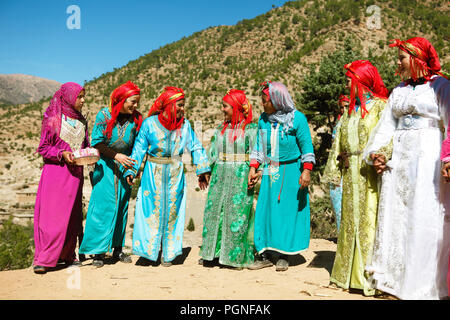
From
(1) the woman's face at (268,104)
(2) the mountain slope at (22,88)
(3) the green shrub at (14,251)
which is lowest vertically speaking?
(3) the green shrub at (14,251)

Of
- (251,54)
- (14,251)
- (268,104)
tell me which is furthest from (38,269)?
(251,54)

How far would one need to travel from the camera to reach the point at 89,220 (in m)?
4.46

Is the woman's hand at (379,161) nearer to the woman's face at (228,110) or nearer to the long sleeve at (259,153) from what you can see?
the long sleeve at (259,153)

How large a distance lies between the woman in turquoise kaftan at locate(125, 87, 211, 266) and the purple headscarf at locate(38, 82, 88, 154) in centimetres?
87

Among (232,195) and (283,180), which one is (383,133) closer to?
(283,180)

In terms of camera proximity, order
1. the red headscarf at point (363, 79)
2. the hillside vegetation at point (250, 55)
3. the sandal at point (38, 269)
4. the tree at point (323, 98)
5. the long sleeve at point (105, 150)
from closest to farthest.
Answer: the red headscarf at point (363, 79)
the sandal at point (38, 269)
the long sleeve at point (105, 150)
the tree at point (323, 98)
the hillside vegetation at point (250, 55)

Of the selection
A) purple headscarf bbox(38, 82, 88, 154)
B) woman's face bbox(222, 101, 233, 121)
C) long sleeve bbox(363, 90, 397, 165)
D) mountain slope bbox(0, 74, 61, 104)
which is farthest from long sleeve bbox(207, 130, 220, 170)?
mountain slope bbox(0, 74, 61, 104)

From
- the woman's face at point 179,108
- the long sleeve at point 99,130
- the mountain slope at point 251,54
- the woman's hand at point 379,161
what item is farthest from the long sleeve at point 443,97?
the mountain slope at point 251,54

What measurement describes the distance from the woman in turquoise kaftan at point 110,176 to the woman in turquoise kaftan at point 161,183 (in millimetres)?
230

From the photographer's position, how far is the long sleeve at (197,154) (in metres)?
4.70

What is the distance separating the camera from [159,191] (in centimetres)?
459

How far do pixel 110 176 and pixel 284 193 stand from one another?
2.18 m

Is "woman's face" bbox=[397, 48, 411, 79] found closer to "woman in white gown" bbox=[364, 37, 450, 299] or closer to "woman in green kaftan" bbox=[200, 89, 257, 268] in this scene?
"woman in white gown" bbox=[364, 37, 450, 299]

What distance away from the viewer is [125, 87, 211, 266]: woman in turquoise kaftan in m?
4.54
